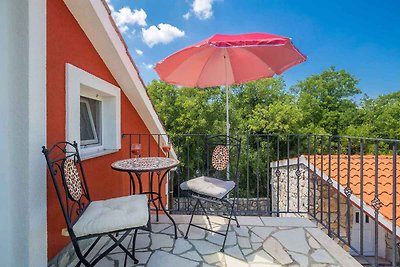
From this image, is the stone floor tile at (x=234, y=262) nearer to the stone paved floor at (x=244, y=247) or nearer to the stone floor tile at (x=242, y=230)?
the stone paved floor at (x=244, y=247)

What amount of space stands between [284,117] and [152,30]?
1244 centimetres

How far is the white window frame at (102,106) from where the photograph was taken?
208 cm

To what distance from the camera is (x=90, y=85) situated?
2.49 metres

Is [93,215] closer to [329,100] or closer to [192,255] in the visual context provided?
[192,255]

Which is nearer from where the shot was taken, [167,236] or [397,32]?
[167,236]

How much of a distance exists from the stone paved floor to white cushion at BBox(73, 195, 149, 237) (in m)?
0.59

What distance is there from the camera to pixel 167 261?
6.64 ft

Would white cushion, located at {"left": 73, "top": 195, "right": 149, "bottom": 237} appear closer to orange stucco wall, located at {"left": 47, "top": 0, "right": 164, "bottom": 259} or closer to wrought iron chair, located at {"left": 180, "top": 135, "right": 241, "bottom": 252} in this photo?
orange stucco wall, located at {"left": 47, "top": 0, "right": 164, "bottom": 259}

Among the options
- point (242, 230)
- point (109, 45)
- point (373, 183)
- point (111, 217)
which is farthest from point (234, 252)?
point (373, 183)

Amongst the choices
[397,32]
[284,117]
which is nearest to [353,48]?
[397,32]

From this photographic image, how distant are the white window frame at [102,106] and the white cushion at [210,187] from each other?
1.20 m

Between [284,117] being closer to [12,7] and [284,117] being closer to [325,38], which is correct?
[325,38]

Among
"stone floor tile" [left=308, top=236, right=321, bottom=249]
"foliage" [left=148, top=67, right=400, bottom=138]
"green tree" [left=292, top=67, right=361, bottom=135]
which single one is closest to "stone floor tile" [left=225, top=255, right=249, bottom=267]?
"stone floor tile" [left=308, top=236, right=321, bottom=249]

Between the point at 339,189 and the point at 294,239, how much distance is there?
92 cm
